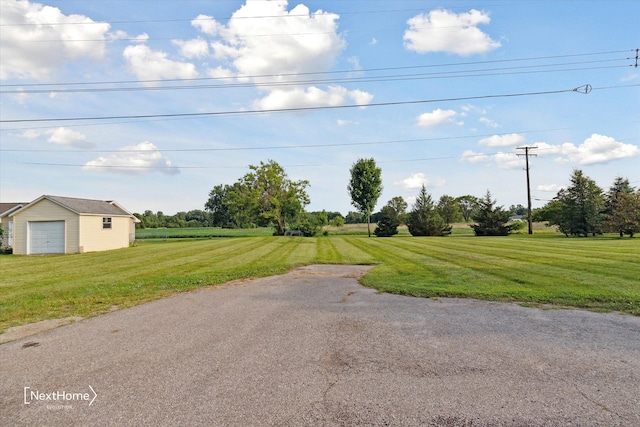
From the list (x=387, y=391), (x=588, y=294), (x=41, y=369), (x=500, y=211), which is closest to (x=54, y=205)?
(x=41, y=369)

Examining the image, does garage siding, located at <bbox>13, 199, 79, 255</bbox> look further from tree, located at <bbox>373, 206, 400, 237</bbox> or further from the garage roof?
tree, located at <bbox>373, 206, 400, 237</bbox>

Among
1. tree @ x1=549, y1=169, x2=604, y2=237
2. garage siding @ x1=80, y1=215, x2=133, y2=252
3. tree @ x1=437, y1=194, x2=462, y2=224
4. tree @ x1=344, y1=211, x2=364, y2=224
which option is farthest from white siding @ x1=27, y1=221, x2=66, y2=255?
tree @ x1=344, y1=211, x2=364, y2=224

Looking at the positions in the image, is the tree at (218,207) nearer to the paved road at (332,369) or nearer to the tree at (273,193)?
the tree at (273,193)

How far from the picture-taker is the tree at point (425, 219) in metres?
39.2

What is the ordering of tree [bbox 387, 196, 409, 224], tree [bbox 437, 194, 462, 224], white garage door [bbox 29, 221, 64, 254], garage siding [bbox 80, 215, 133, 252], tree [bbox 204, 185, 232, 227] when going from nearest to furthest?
white garage door [bbox 29, 221, 64, 254] → garage siding [bbox 80, 215, 133, 252] → tree [bbox 387, 196, 409, 224] → tree [bbox 437, 194, 462, 224] → tree [bbox 204, 185, 232, 227]

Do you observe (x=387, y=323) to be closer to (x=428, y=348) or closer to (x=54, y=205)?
(x=428, y=348)

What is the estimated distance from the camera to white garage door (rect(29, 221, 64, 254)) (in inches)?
868

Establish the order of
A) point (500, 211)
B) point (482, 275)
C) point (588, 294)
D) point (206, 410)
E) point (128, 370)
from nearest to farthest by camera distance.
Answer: point (206, 410) < point (128, 370) < point (588, 294) < point (482, 275) < point (500, 211)

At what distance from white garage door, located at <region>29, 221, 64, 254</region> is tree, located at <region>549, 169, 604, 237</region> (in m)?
43.7

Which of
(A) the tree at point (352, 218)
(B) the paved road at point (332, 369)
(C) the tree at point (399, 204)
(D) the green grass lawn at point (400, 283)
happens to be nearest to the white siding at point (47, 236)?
(D) the green grass lawn at point (400, 283)

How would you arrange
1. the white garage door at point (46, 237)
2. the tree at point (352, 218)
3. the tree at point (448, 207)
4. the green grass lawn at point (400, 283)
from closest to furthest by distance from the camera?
the green grass lawn at point (400, 283), the white garage door at point (46, 237), the tree at point (448, 207), the tree at point (352, 218)

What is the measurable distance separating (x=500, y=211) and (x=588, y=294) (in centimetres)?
3416

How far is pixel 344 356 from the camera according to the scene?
418 centimetres

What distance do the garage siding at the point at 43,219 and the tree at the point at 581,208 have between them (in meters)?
42.8
